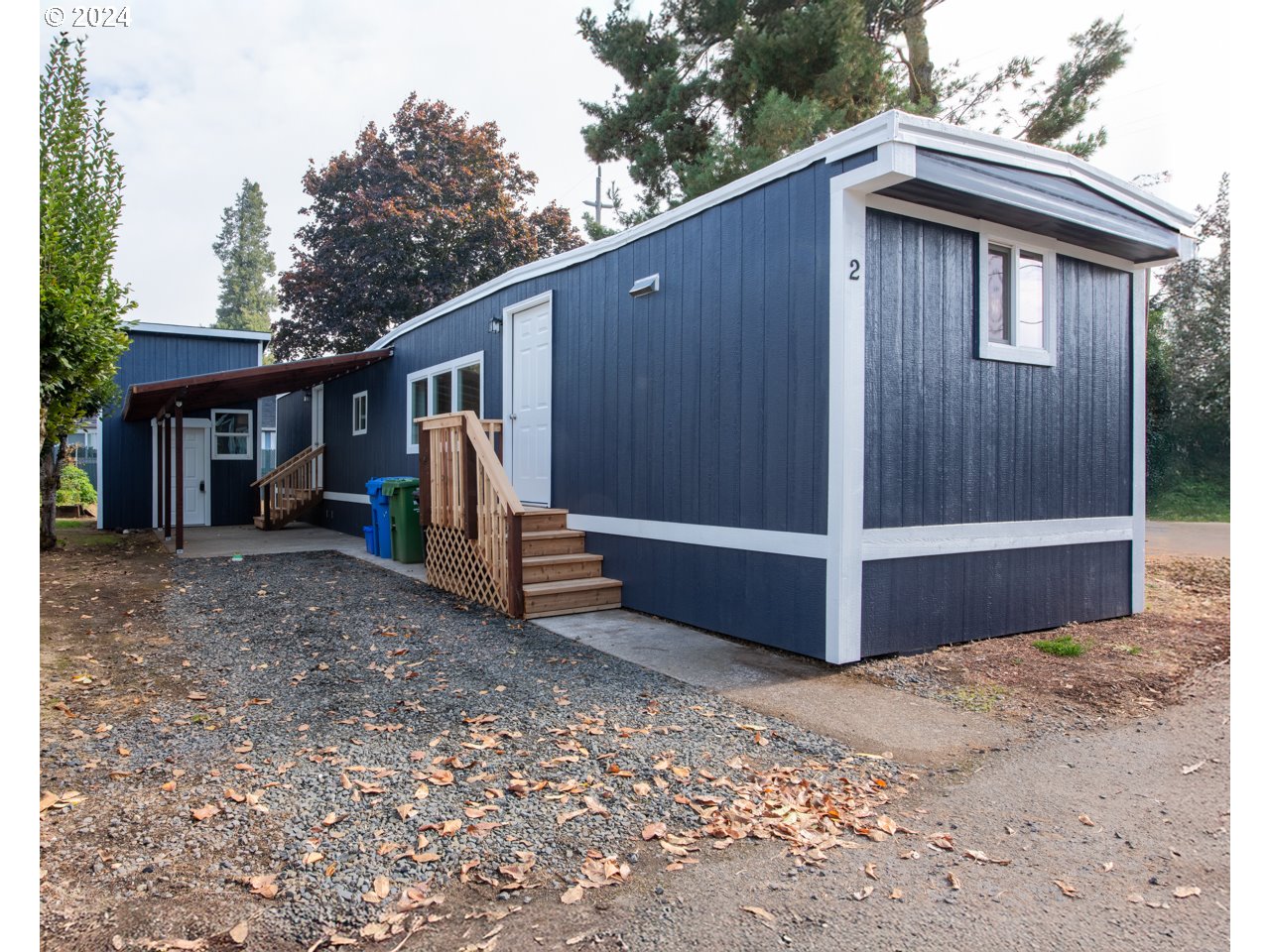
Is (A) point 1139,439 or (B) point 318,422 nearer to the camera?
(A) point 1139,439

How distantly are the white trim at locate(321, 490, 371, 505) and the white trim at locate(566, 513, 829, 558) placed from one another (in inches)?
242

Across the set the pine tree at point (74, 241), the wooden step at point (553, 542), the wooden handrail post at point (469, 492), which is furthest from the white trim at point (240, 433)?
the wooden step at point (553, 542)

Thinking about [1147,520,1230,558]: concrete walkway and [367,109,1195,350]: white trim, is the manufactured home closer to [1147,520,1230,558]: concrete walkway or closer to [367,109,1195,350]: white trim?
[367,109,1195,350]: white trim

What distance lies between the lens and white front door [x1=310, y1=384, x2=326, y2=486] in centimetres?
1399

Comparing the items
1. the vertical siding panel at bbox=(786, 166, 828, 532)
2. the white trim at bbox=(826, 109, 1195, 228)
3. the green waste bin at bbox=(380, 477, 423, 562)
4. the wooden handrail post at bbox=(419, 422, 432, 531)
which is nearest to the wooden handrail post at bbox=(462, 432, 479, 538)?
the wooden handrail post at bbox=(419, 422, 432, 531)

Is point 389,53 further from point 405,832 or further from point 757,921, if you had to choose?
point 757,921

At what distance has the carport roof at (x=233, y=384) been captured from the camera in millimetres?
9422

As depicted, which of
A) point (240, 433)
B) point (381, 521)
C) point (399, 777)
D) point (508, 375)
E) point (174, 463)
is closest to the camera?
point (399, 777)

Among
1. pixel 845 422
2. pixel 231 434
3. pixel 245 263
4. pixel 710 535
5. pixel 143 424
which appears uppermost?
pixel 245 263

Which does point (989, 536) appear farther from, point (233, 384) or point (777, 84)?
point (777, 84)

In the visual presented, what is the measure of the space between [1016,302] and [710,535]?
8.83ft

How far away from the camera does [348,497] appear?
12.6 meters

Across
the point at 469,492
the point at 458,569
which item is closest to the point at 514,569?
the point at 469,492

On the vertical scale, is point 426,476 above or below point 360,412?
below
